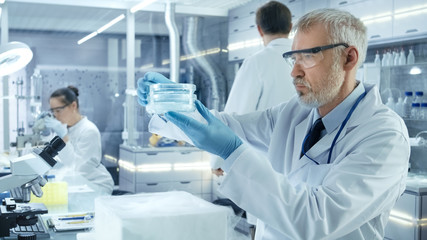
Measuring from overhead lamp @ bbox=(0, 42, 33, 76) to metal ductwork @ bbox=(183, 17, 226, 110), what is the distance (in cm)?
442

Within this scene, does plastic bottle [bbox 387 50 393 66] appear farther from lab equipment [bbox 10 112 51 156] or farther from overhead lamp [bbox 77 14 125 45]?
overhead lamp [bbox 77 14 125 45]

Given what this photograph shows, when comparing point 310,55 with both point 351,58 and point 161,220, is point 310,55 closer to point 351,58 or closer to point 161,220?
point 351,58

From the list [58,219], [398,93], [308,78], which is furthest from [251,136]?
[398,93]

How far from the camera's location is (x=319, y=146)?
138cm

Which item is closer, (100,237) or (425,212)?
(100,237)

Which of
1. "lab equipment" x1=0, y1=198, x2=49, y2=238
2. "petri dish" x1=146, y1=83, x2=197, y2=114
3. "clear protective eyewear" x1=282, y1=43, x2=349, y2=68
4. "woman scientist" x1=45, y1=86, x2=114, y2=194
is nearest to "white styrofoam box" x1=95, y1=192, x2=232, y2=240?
"petri dish" x1=146, y1=83, x2=197, y2=114

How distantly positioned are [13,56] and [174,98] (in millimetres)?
870

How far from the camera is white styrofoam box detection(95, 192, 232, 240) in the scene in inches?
40.8

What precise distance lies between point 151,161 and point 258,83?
3063 millimetres

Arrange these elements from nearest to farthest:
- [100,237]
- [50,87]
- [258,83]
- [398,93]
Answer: [100,237], [258,83], [398,93], [50,87]

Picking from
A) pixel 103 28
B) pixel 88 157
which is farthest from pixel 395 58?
pixel 103 28

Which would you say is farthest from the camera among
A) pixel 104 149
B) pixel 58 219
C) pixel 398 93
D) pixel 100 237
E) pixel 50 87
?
pixel 104 149

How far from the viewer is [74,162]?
320 centimetres

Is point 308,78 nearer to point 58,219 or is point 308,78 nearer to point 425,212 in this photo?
point 58,219
